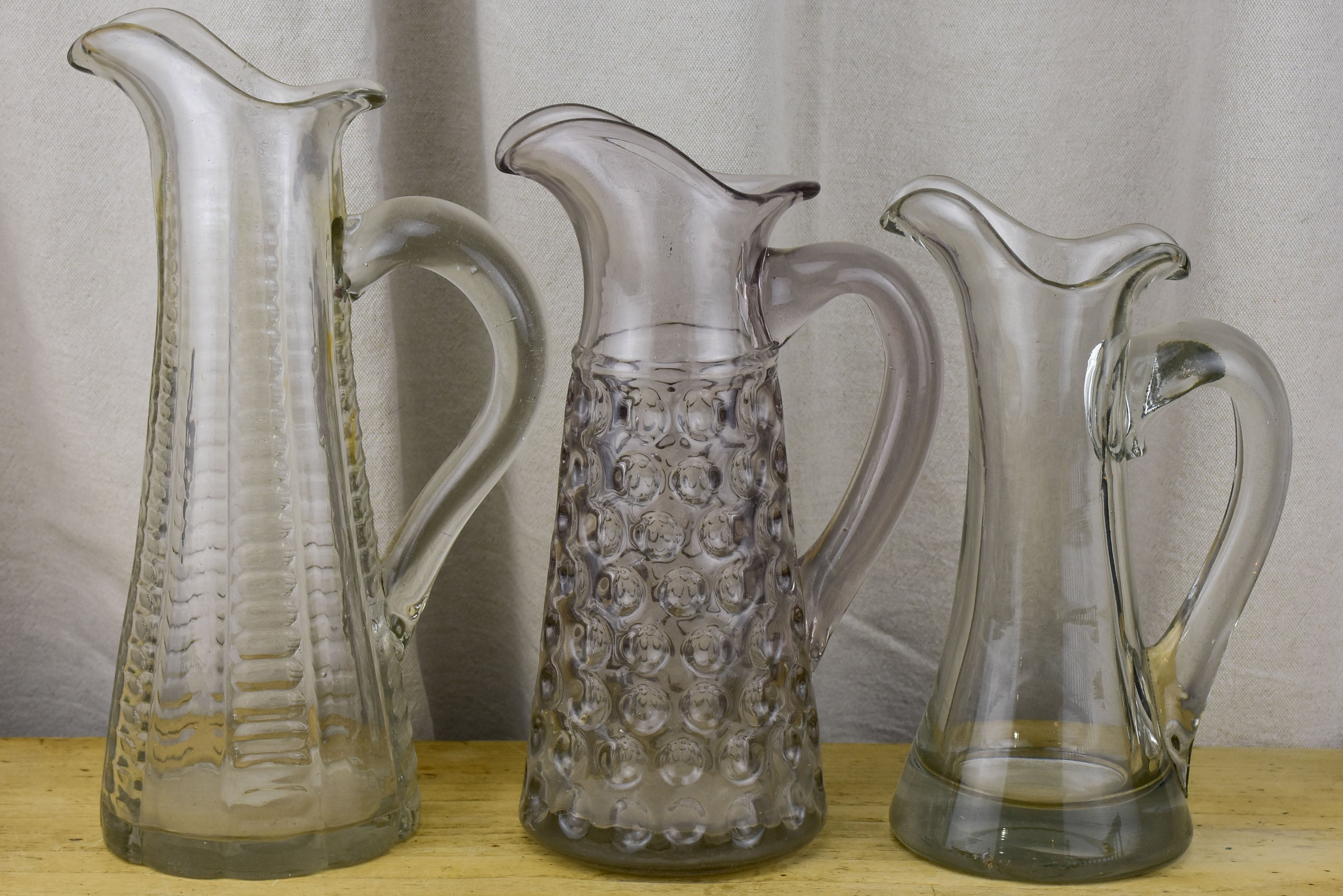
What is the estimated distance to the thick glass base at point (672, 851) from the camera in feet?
1.42

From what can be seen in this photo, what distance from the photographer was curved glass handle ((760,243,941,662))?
1.49 ft

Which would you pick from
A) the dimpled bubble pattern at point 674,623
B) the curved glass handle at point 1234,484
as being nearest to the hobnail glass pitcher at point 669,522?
the dimpled bubble pattern at point 674,623

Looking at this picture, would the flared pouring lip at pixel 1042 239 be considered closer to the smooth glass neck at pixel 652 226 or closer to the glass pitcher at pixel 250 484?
the smooth glass neck at pixel 652 226

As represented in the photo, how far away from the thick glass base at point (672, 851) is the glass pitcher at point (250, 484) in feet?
0.24

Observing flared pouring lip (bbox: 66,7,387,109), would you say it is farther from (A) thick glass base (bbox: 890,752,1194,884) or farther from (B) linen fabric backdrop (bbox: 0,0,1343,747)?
(A) thick glass base (bbox: 890,752,1194,884)

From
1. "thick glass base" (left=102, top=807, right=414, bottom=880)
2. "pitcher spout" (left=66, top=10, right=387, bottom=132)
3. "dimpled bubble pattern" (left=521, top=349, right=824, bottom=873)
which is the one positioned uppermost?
"pitcher spout" (left=66, top=10, right=387, bottom=132)

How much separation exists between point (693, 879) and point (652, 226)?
21 cm

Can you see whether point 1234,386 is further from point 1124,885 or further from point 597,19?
point 597,19

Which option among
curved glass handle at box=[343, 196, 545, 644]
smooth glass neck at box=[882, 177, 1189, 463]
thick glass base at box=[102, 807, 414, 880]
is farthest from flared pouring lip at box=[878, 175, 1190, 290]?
thick glass base at box=[102, 807, 414, 880]

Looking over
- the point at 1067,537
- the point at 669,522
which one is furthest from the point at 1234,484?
the point at 669,522

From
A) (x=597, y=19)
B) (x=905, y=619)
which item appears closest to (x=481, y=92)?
(x=597, y=19)

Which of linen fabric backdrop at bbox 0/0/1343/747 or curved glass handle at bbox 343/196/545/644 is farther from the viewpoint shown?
linen fabric backdrop at bbox 0/0/1343/747

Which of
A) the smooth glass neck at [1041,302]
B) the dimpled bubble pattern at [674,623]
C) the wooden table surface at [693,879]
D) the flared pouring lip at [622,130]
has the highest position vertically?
the flared pouring lip at [622,130]

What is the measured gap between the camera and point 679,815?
43 centimetres
